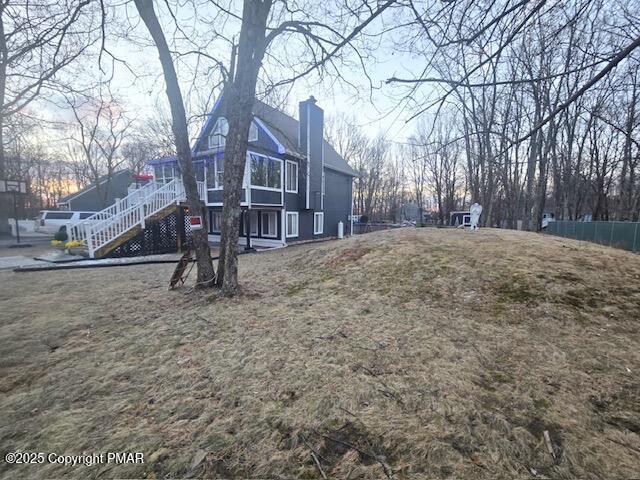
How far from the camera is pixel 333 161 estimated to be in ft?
63.0

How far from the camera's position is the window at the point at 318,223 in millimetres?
17266

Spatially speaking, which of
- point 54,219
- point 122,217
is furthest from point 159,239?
point 54,219

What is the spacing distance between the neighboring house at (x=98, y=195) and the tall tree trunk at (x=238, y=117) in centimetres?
2830

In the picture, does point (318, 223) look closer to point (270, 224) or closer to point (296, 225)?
point (296, 225)

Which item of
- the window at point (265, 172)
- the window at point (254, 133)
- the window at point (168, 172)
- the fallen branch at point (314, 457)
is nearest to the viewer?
the fallen branch at point (314, 457)

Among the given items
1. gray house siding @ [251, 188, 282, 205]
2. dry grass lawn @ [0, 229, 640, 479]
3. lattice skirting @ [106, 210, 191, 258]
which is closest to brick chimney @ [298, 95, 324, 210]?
gray house siding @ [251, 188, 282, 205]

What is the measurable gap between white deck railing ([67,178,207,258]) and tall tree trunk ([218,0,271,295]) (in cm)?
733

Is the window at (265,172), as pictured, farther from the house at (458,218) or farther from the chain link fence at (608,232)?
the house at (458,218)

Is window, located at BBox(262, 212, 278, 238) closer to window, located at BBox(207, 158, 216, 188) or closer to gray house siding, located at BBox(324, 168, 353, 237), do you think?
window, located at BBox(207, 158, 216, 188)

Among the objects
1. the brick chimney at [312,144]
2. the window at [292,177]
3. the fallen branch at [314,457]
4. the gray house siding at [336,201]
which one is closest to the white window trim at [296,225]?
the brick chimney at [312,144]

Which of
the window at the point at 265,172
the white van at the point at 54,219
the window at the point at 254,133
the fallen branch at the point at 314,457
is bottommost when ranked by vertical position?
the fallen branch at the point at 314,457

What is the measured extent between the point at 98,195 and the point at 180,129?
2972cm

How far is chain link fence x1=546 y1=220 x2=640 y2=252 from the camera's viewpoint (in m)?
13.4

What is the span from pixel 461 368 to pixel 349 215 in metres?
18.8
